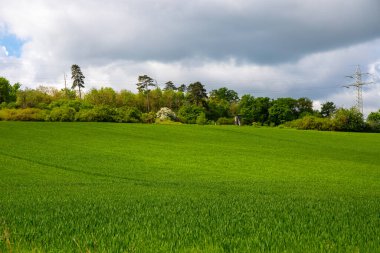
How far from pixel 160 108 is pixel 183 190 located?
127292 mm

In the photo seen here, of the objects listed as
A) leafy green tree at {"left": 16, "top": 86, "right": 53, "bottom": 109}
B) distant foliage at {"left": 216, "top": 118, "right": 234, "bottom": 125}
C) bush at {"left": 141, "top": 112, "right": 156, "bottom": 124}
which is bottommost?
distant foliage at {"left": 216, "top": 118, "right": 234, "bottom": 125}

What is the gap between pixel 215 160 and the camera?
157ft

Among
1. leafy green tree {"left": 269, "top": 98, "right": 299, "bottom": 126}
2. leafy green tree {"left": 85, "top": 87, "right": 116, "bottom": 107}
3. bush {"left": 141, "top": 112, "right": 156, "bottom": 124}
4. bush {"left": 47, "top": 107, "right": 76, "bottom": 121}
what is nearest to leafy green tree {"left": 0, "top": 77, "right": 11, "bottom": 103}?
leafy green tree {"left": 85, "top": 87, "right": 116, "bottom": 107}

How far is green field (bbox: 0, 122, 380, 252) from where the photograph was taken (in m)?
7.06

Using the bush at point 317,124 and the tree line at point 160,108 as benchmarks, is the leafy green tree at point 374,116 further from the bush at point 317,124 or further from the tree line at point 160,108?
the bush at point 317,124

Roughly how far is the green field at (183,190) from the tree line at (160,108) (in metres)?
13.2

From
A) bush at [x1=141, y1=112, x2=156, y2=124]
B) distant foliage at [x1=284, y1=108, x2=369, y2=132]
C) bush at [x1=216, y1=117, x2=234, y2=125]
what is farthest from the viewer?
bush at [x1=216, y1=117, x2=234, y2=125]

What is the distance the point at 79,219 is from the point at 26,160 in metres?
35.5

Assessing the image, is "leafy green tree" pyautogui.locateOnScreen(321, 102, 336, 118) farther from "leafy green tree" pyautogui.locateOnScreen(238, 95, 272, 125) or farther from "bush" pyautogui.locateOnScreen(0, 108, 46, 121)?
"bush" pyautogui.locateOnScreen(0, 108, 46, 121)

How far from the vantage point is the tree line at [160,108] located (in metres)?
93.6

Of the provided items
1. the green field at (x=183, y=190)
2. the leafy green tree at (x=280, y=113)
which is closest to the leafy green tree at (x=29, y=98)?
the green field at (x=183, y=190)

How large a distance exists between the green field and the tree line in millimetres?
13218

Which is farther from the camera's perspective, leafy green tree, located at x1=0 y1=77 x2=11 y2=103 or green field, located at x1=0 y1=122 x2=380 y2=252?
leafy green tree, located at x1=0 y1=77 x2=11 y2=103

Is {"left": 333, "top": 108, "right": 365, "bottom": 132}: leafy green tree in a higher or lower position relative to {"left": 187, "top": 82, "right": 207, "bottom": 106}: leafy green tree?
lower
